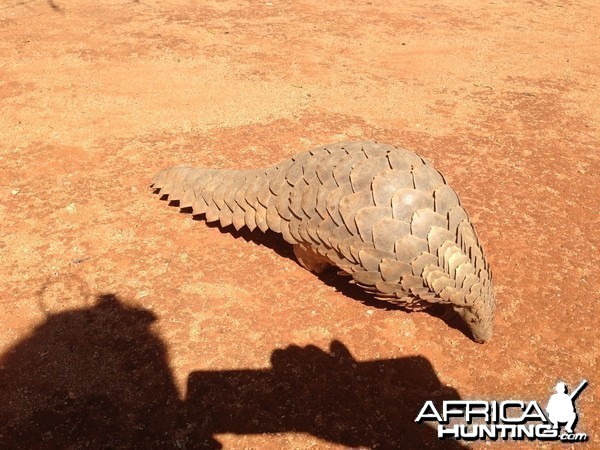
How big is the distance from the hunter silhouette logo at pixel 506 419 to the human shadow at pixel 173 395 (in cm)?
8

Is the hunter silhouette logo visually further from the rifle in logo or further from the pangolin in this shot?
the pangolin

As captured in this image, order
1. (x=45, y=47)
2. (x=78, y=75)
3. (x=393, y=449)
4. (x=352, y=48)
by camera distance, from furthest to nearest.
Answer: (x=352, y=48) → (x=45, y=47) → (x=78, y=75) → (x=393, y=449)

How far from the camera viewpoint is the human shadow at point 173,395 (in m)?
3.09

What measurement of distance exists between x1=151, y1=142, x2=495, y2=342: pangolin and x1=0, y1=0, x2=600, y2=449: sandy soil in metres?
0.48

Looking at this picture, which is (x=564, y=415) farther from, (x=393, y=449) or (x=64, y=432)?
(x=64, y=432)

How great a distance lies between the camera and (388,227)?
11.2ft

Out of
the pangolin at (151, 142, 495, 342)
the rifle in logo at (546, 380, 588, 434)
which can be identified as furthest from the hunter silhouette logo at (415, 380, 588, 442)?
the pangolin at (151, 142, 495, 342)

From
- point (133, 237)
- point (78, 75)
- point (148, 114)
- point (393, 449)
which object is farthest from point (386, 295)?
point (78, 75)

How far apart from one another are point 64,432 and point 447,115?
21.0 ft

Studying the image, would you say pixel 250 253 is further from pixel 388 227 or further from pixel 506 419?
pixel 506 419

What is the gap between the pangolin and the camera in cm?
341

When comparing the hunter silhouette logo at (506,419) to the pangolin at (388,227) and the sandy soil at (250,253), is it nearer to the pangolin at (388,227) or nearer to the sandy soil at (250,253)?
A: the sandy soil at (250,253)

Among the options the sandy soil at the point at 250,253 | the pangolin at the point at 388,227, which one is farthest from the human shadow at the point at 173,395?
the pangolin at the point at 388,227

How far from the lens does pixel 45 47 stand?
905cm
